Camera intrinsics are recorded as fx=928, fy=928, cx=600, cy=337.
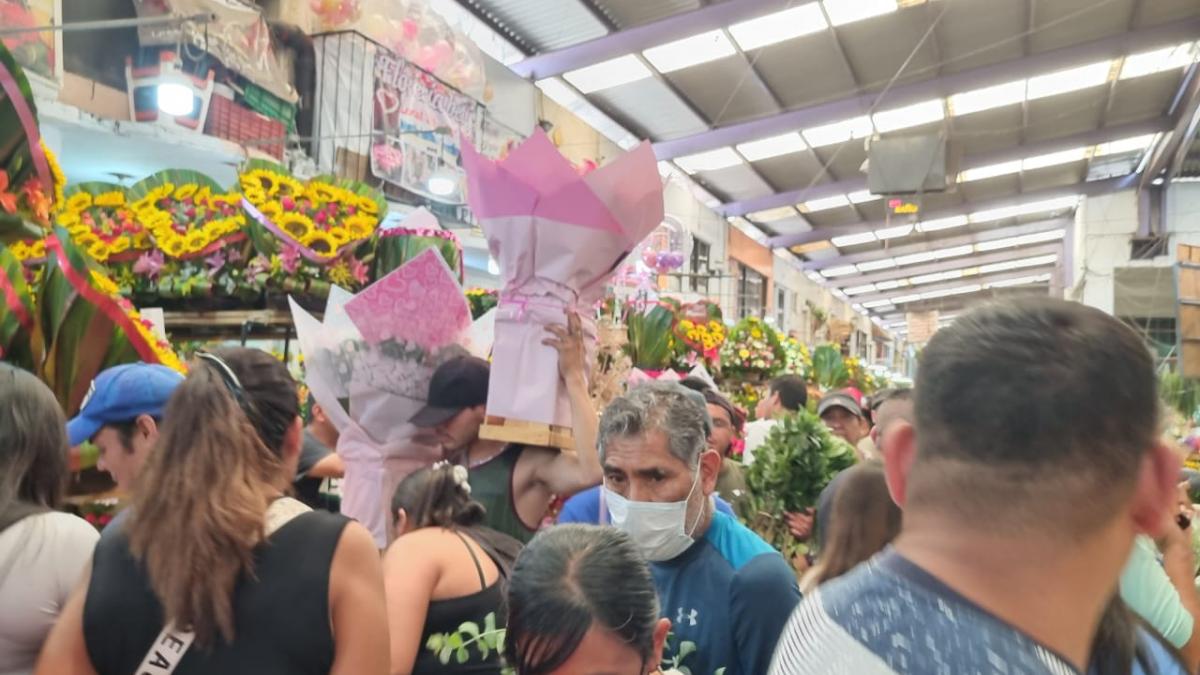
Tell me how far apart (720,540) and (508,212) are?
102 centimetres

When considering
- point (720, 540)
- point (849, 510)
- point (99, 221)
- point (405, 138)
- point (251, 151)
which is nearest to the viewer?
point (720, 540)

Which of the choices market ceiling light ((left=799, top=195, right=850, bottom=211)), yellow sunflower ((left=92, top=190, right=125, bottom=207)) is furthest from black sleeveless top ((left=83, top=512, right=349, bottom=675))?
market ceiling light ((left=799, top=195, right=850, bottom=211))

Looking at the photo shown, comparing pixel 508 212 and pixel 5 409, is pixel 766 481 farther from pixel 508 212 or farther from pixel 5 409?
pixel 5 409

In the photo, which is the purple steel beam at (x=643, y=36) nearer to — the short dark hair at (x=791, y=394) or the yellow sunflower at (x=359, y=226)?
the short dark hair at (x=791, y=394)

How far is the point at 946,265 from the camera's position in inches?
1014

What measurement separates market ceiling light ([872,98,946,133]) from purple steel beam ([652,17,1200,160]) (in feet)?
2.73

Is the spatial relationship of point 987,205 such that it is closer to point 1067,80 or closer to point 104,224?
point 1067,80

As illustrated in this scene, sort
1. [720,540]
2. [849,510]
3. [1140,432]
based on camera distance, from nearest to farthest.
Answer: [1140,432] < [720,540] < [849,510]

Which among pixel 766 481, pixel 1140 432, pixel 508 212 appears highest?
pixel 508 212

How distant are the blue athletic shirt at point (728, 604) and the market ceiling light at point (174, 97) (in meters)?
6.65

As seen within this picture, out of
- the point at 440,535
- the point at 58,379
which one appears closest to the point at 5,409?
the point at 58,379

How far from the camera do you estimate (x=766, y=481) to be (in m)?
3.47

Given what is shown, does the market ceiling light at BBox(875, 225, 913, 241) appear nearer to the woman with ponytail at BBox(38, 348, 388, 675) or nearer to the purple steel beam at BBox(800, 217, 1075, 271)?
the purple steel beam at BBox(800, 217, 1075, 271)

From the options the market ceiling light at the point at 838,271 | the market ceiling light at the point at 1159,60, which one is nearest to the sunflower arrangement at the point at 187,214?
the market ceiling light at the point at 1159,60
